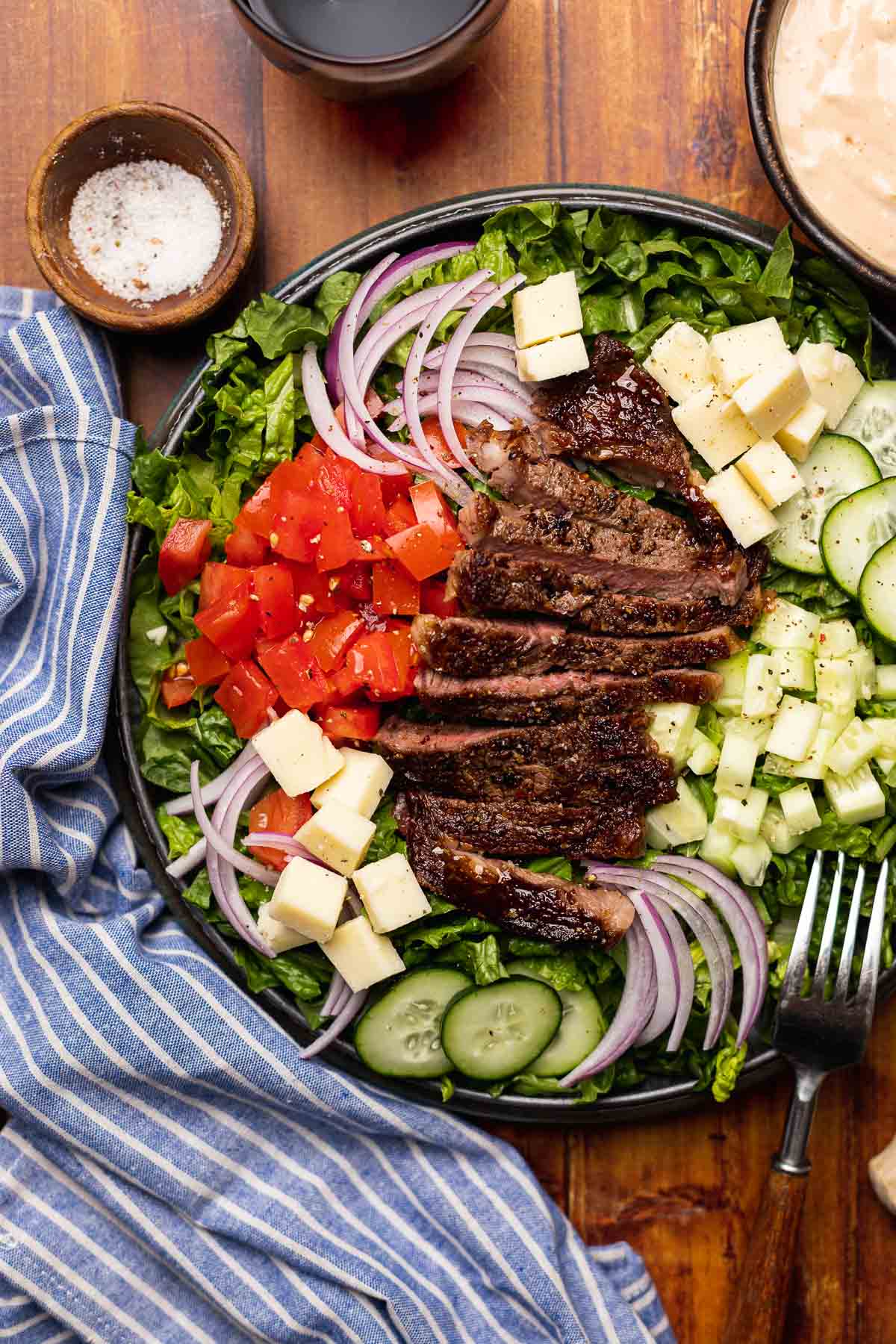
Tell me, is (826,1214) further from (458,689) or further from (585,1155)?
(458,689)

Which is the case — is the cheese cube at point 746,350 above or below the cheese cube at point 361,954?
above

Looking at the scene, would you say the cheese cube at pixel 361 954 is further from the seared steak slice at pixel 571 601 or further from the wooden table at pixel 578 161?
the seared steak slice at pixel 571 601

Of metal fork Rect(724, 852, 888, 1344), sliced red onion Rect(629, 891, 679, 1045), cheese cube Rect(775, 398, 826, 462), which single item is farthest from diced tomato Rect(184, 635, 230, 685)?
metal fork Rect(724, 852, 888, 1344)

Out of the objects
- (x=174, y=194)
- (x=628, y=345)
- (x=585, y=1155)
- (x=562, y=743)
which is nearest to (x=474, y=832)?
(x=562, y=743)

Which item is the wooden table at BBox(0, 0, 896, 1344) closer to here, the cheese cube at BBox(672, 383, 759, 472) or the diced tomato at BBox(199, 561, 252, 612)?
the diced tomato at BBox(199, 561, 252, 612)

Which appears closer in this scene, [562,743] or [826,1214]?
[562,743]

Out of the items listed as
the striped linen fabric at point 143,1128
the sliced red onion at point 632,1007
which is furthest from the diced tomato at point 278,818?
the sliced red onion at point 632,1007

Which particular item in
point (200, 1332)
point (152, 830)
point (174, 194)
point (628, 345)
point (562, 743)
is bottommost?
point (200, 1332)

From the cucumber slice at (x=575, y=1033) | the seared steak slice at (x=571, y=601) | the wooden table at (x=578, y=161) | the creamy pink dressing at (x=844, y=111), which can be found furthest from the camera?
the wooden table at (x=578, y=161)
